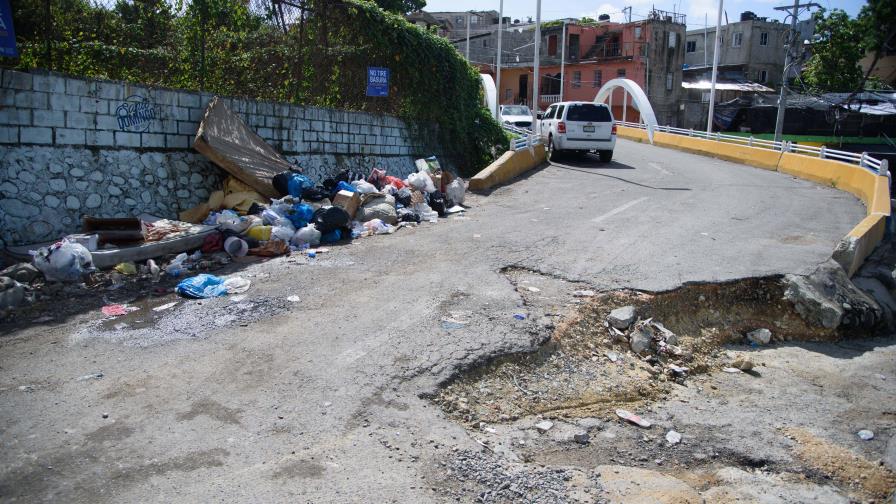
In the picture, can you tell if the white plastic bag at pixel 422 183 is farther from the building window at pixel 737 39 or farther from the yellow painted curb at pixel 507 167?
the building window at pixel 737 39

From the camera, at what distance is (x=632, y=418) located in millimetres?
5137

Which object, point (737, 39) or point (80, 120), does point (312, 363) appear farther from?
point (737, 39)

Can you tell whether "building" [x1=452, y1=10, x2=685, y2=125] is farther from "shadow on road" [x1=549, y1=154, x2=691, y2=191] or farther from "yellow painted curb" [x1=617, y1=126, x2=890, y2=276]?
"shadow on road" [x1=549, y1=154, x2=691, y2=191]

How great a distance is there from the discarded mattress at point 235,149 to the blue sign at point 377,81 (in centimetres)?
415

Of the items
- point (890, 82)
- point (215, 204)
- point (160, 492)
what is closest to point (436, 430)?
point (160, 492)

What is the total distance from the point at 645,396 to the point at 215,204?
7.18 m

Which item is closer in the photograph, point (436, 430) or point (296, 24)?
point (436, 430)


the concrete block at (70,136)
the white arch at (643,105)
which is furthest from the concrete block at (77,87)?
the white arch at (643,105)

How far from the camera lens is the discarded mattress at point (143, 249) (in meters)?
7.51

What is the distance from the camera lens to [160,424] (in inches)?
166

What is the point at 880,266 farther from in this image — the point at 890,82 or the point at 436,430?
the point at 890,82

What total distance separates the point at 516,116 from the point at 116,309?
2518 centimetres

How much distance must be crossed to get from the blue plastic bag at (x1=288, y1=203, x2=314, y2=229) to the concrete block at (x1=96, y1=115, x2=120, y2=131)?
271 cm

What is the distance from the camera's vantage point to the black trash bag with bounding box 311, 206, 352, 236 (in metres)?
9.59
